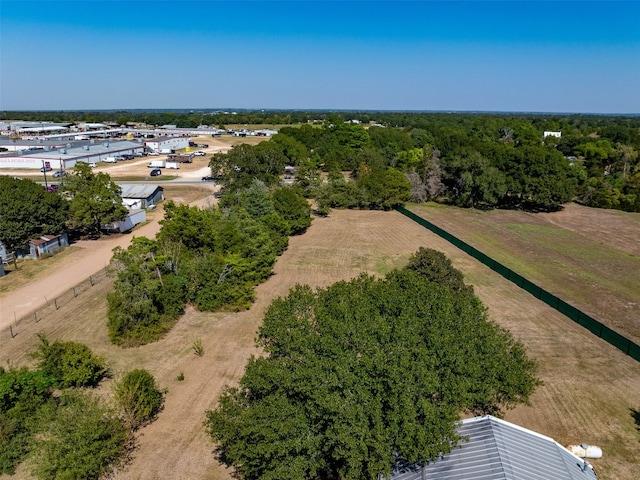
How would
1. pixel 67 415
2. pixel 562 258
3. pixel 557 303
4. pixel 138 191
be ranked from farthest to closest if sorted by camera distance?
pixel 138 191 → pixel 562 258 → pixel 557 303 → pixel 67 415

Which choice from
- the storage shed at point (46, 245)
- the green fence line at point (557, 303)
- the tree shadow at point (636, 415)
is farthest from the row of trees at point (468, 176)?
the tree shadow at point (636, 415)

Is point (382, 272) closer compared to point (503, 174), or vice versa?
point (382, 272)

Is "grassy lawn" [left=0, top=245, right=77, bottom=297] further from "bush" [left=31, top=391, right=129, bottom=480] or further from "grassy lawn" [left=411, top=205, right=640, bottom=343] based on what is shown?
"grassy lawn" [left=411, top=205, right=640, bottom=343]

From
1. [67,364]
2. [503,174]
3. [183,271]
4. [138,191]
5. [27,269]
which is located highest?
[503,174]

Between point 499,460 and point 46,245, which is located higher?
point 499,460

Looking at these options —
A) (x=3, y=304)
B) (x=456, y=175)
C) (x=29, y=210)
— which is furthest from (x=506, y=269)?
(x=29, y=210)

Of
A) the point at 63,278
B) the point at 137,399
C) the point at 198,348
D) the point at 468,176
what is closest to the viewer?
the point at 137,399

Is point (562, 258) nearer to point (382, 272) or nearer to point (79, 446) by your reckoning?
point (382, 272)

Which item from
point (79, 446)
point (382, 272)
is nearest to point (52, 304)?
point (79, 446)
